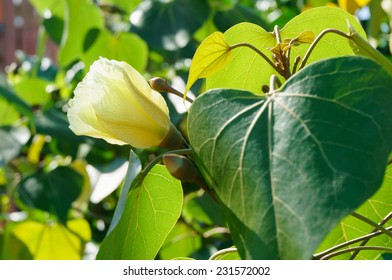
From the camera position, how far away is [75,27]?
148cm

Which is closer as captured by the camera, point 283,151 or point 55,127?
point 283,151

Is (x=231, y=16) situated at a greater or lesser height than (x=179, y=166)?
lesser

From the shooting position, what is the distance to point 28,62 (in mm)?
1858

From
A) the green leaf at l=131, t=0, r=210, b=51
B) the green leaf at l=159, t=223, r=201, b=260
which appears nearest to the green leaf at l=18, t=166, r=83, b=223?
the green leaf at l=159, t=223, r=201, b=260

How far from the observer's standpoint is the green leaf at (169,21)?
4.50 ft

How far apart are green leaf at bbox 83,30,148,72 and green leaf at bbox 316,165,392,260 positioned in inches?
33.6

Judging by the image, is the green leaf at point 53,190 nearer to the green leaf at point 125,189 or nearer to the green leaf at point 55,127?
the green leaf at point 55,127

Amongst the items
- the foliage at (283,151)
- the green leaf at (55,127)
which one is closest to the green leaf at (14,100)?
the green leaf at (55,127)

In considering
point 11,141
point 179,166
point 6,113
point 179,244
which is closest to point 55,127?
point 11,141

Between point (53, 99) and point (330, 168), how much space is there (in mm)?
1234

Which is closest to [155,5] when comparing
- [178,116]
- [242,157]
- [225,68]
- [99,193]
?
[178,116]

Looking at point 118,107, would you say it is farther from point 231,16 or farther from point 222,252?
point 231,16

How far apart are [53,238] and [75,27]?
0.42 meters
